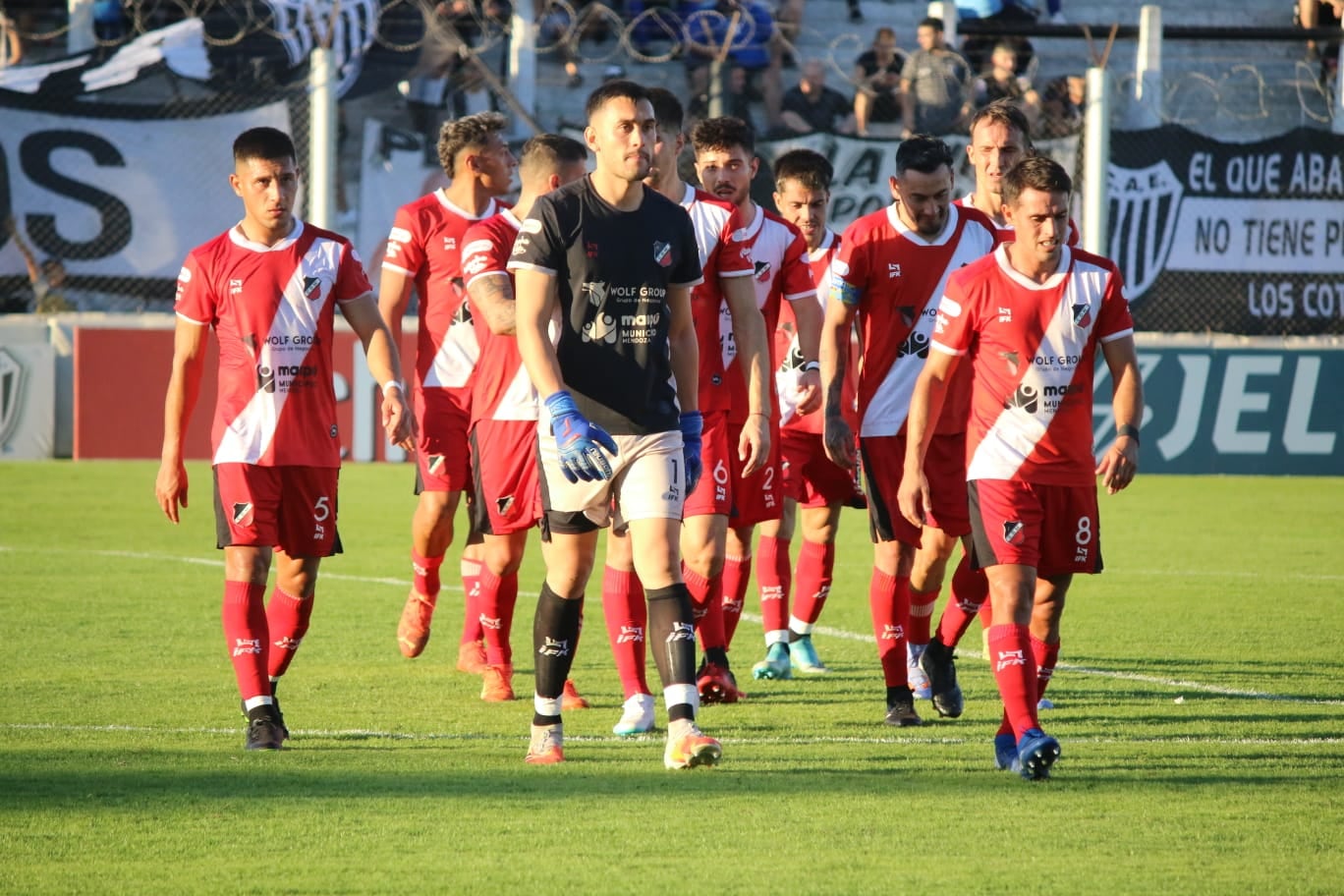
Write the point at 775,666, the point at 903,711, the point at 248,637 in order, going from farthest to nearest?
the point at 775,666
the point at 903,711
the point at 248,637

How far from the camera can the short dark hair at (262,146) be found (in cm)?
650

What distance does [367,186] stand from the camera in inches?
698

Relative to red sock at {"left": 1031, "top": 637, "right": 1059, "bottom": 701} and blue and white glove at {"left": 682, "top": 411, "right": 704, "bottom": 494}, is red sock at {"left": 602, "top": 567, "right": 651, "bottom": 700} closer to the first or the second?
blue and white glove at {"left": 682, "top": 411, "right": 704, "bottom": 494}

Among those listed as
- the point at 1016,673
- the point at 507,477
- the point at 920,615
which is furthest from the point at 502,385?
the point at 1016,673

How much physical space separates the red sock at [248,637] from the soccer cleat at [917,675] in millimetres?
2722

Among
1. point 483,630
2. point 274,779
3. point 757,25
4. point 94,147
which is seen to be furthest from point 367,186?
point 274,779

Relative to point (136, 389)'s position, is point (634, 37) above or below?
above

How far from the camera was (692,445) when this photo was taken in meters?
6.14

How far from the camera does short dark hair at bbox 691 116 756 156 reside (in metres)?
7.91

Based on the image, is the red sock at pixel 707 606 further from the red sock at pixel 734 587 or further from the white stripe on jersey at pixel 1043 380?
the white stripe on jersey at pixel 1043 380

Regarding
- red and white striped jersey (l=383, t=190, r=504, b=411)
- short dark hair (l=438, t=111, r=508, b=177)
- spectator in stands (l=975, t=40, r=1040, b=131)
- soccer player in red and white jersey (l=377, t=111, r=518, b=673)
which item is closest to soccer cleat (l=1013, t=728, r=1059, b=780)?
soccer player in red and white jersey (l=377, t=111, r=518, b=673)

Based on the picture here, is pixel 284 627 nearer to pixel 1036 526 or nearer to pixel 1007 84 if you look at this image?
pixel 1036 526

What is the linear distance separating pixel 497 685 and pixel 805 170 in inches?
108

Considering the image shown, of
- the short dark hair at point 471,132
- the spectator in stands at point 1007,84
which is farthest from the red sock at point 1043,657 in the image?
the spectator in stands at point 1007,84
